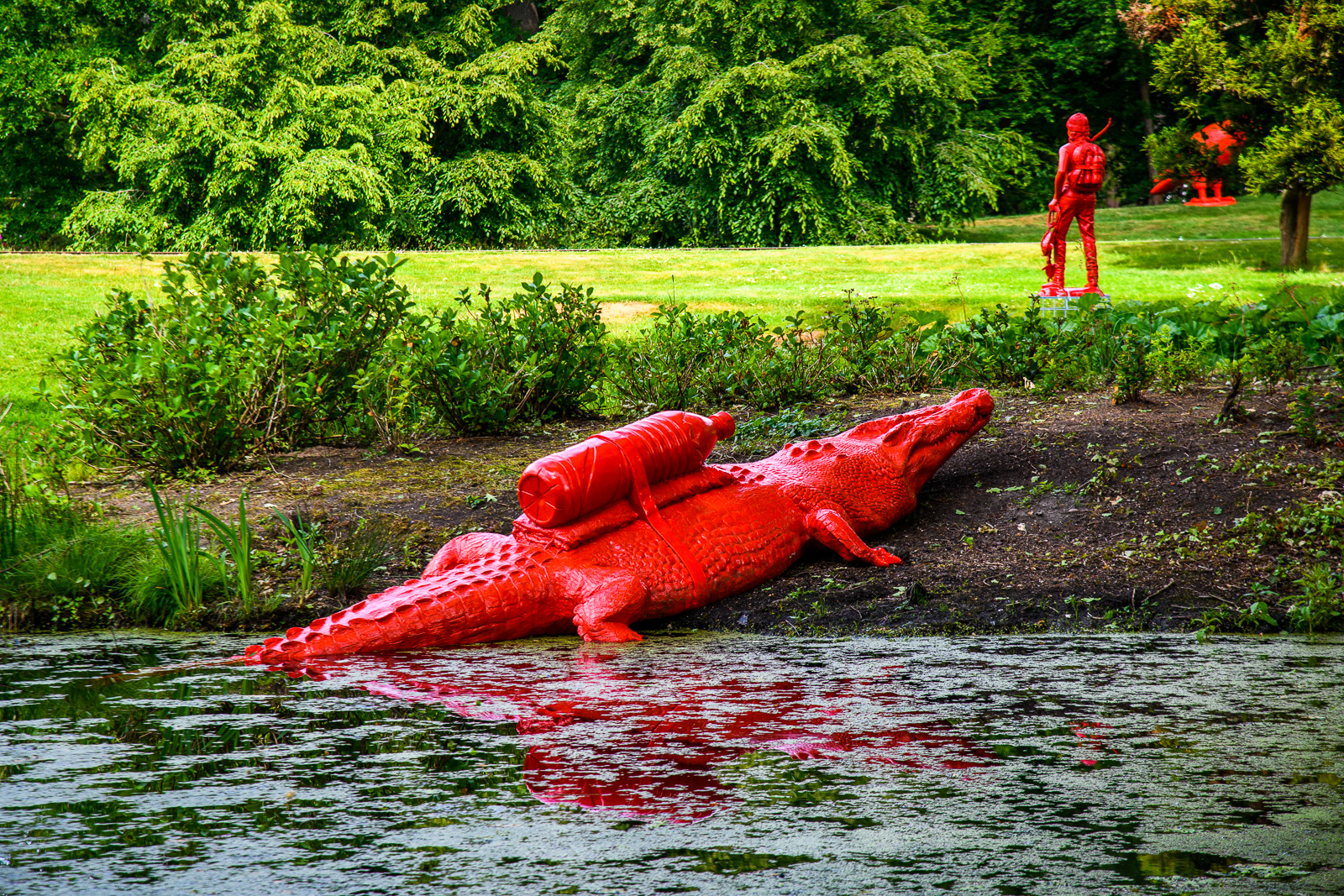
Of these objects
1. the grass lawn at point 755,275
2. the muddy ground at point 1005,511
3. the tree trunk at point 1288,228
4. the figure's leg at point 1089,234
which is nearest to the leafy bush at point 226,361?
the muddy ground at point 1005,511

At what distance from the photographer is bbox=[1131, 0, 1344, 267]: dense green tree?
1591 centimetres

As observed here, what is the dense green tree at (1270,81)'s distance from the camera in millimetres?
15906

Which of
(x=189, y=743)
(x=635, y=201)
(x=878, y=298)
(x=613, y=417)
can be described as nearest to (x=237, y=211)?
(x=635, y=201)

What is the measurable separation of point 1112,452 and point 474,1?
2841 cm

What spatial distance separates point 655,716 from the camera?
3061 mm

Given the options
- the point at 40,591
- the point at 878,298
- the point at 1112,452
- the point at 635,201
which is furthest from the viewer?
the point at 635,201

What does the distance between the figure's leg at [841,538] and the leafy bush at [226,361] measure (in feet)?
9.67

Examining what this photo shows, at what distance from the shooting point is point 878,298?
599 inches

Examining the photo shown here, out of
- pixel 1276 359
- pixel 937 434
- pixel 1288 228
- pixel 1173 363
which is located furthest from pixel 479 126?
pixel 937 434

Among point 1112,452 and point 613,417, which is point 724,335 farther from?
point 1112,452

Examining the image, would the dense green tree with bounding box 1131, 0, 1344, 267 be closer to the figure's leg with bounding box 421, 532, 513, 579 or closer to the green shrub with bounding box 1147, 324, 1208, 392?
the green shrub with bounding box 1147, 324, 1208, 392

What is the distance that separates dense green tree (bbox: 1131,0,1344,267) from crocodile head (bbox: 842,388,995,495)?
12.9 metres

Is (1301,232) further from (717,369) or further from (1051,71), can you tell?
(1051,71)

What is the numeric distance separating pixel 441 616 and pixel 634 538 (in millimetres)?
862
